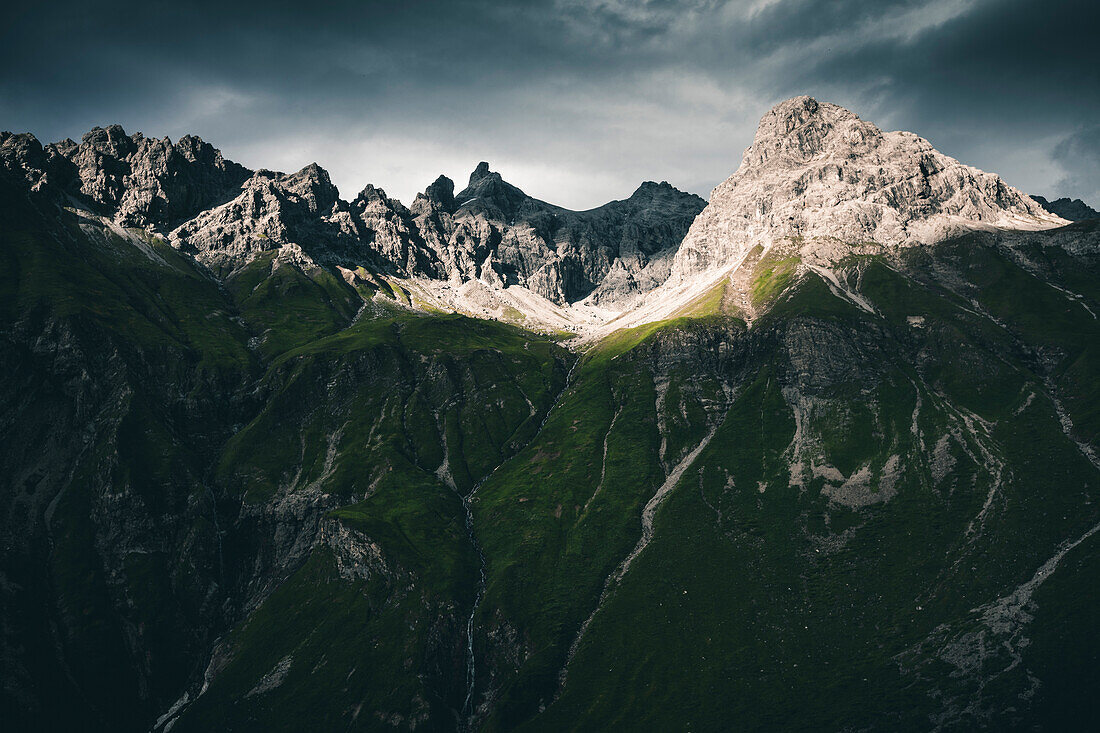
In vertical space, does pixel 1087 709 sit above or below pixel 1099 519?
below

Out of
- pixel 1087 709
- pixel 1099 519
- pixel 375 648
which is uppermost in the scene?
pixel 1099 519

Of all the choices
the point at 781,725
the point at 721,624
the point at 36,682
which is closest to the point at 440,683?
the point at 721,624

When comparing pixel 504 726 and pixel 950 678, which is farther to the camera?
pixel 504 726

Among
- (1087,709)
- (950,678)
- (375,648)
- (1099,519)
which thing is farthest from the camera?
(375,648)

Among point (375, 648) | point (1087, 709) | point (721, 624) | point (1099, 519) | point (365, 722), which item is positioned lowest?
point (365, 722)

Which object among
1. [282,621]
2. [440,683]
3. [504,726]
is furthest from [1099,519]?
[282,621]

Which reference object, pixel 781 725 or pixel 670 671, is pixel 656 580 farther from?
pixel 781 725

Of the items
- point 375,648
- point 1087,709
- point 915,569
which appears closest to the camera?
point 1087,709

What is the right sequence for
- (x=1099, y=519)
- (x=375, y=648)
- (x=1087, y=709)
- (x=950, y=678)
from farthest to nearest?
(x=375, y=648) < (x=1099, y=519) < (x=950, y=678) < (x=1087, y=709)

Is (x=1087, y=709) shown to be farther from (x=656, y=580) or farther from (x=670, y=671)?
(x=656, y=580)
